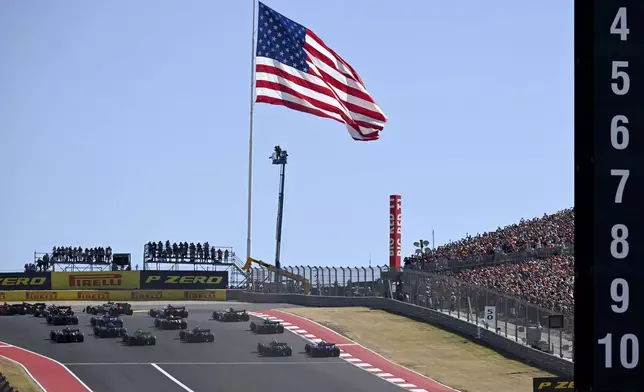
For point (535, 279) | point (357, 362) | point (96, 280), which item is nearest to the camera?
point (357, 362)

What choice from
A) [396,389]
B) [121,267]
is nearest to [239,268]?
[121,267]

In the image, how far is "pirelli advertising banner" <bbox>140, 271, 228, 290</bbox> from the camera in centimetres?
6950

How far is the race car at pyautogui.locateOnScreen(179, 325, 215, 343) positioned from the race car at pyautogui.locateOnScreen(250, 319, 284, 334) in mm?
3155

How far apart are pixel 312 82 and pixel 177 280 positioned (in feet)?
98.3

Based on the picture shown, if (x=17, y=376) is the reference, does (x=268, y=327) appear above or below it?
above

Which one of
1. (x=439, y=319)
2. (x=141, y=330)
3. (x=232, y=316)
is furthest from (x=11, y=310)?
(x=439, y=319)
